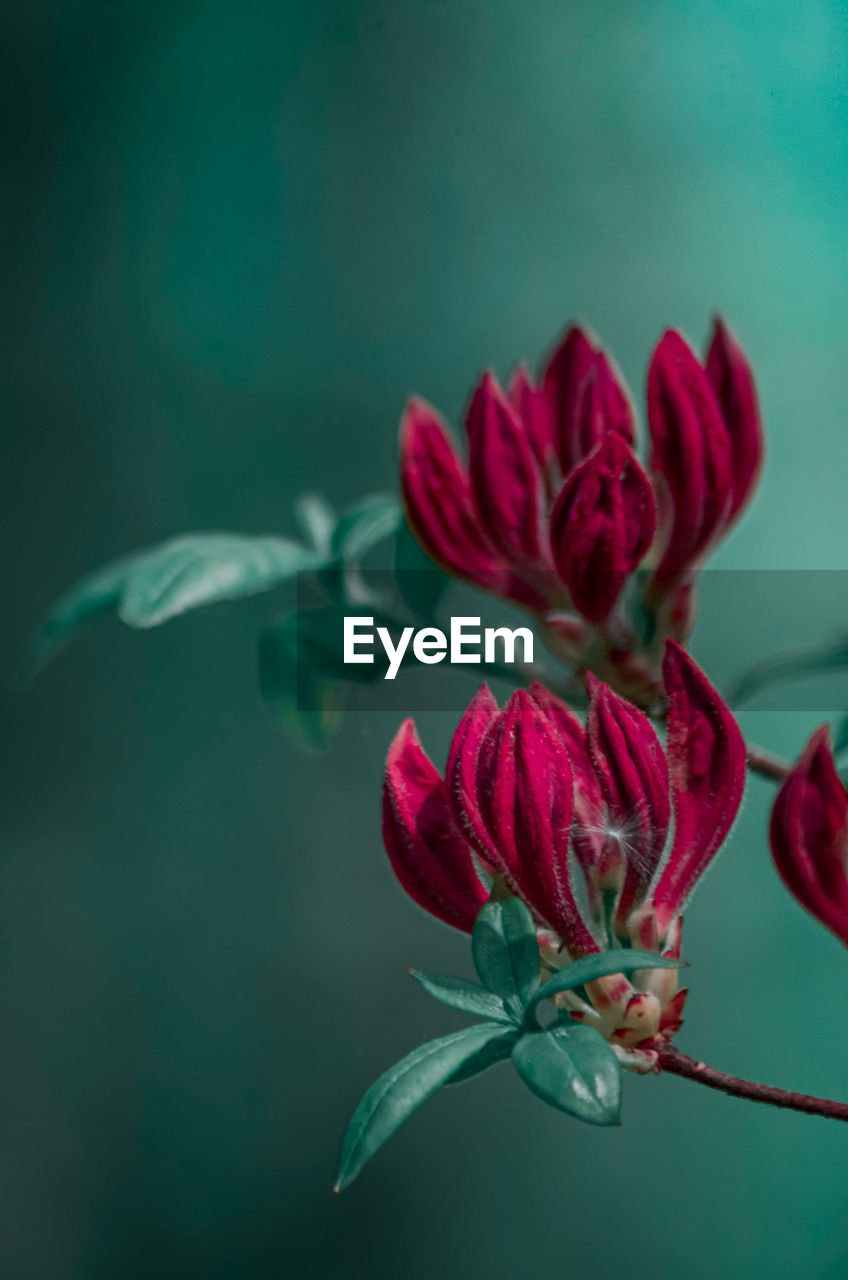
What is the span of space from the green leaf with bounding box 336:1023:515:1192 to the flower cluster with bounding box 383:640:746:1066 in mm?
30

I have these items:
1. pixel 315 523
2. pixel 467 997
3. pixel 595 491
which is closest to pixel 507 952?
pixel 467 997

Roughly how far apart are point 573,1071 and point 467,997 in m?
0.03

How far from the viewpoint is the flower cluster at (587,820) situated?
0.19 m

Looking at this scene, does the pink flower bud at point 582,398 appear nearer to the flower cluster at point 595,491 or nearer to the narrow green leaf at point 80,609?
the flower cluster at point 595,491

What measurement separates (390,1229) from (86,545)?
92 centimetres

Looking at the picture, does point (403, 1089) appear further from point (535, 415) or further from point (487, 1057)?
point (535, 415)

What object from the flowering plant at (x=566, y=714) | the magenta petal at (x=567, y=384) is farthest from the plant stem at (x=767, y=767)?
the magenta petal at (x=567, y=384)

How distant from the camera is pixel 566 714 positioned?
0.21 metres

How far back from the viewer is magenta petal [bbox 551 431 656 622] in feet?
0.78

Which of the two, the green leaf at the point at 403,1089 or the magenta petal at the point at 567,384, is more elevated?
the magenta petal at the point at 567,384

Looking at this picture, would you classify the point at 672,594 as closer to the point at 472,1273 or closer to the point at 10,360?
the point at 472,1273

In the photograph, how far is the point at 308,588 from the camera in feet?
1.12

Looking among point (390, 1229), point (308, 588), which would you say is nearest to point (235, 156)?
point (308, 588)

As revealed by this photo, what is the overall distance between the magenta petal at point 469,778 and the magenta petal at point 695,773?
37 millimetres
